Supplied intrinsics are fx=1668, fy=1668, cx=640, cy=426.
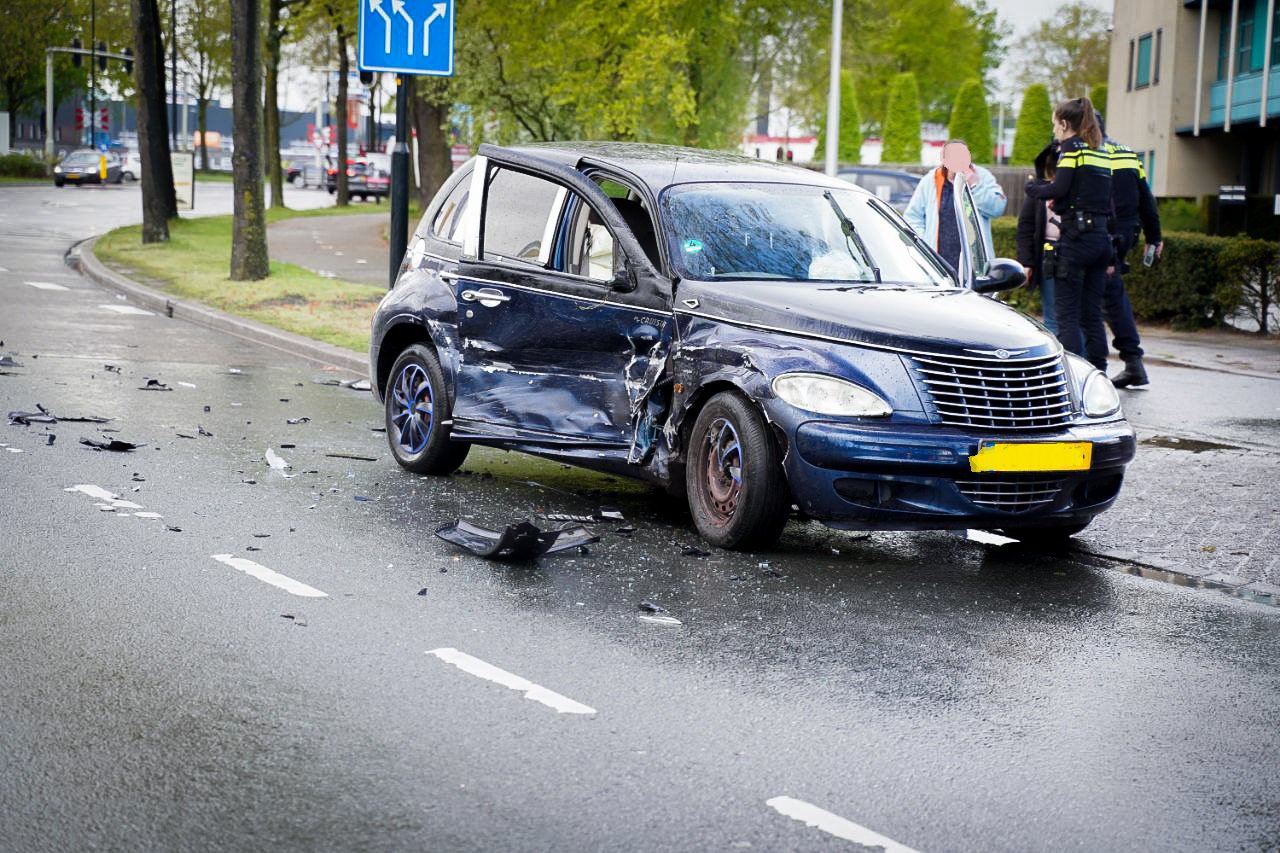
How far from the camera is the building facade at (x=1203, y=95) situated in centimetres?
3984

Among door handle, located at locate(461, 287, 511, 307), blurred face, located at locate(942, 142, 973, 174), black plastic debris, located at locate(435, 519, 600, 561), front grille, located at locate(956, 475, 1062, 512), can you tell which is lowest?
black plastic debris, located at locate(435, 519, 600, 561)

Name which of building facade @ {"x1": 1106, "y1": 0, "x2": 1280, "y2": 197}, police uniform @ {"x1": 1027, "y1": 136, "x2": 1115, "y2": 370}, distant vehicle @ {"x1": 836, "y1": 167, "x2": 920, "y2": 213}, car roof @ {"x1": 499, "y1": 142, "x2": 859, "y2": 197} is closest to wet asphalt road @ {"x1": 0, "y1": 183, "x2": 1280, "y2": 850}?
car roof @ {"x1": 499, "y1": 142, "x2": 859, "y2": 197}

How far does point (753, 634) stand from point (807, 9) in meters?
32.9

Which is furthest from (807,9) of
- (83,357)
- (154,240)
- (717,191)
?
(717,191)

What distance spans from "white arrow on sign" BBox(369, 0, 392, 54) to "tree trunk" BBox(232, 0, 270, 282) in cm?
767

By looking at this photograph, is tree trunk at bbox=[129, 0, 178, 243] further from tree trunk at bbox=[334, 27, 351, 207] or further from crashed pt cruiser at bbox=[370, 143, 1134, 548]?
tree trunk at bbox=[334, 27, 351, 207]

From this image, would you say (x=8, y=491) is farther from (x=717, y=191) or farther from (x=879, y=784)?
(x=879, y=784)

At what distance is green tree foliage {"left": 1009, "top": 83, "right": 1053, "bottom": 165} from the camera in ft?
202

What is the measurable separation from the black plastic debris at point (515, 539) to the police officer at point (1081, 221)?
5.99 metres

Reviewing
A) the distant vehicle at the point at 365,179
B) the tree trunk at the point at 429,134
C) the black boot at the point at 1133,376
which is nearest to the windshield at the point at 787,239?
the black boot at the point at 1133,376

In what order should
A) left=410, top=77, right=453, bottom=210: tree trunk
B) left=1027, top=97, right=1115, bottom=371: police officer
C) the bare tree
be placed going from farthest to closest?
left=410, top=77, right=453, bottom=210: tree trunk < the bare tree < left=1027, top=97, right=1115, bottom=371: police officer

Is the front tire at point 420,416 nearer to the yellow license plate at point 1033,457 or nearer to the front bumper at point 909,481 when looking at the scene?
the front bumper at point 909,481

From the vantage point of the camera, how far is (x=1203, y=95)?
41.8 m

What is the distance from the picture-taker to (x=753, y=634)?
6043 millimetres
